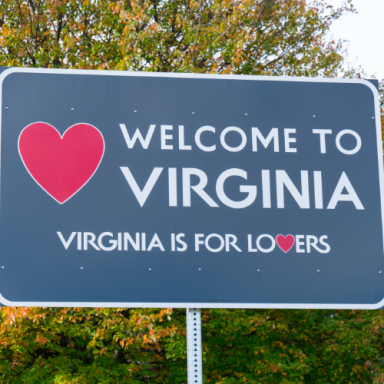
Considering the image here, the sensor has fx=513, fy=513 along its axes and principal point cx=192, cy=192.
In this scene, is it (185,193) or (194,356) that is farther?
(185,193)

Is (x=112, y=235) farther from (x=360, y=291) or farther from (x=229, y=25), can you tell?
(x=229, y=25)

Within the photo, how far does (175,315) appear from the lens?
9.05 metres

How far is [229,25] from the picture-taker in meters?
10.2

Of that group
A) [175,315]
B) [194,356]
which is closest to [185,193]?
[194,356]

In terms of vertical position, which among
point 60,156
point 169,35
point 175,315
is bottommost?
point 175,315

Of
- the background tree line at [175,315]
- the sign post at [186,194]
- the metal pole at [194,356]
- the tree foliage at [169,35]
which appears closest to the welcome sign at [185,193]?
the sign post at [186,194]

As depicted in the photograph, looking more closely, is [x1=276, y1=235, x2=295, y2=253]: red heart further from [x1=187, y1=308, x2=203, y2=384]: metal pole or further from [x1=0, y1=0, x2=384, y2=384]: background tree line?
[x1=0, y1=0, x2=384, y2=384]: background tree line

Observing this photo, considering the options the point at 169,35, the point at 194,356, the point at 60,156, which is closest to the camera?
the point at 194,356

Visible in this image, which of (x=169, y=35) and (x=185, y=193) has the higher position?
(x=169, y=35)

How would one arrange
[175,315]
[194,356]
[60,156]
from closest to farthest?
1. [194,356]
2. [60,156]
3. [175,315]

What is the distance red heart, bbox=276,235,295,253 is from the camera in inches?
93.3

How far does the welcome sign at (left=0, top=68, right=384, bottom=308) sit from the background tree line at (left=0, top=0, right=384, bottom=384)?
489 cm

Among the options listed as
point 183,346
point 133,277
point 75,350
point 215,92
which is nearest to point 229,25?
point 183,346

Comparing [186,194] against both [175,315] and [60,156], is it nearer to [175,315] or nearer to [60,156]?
[60,156]
